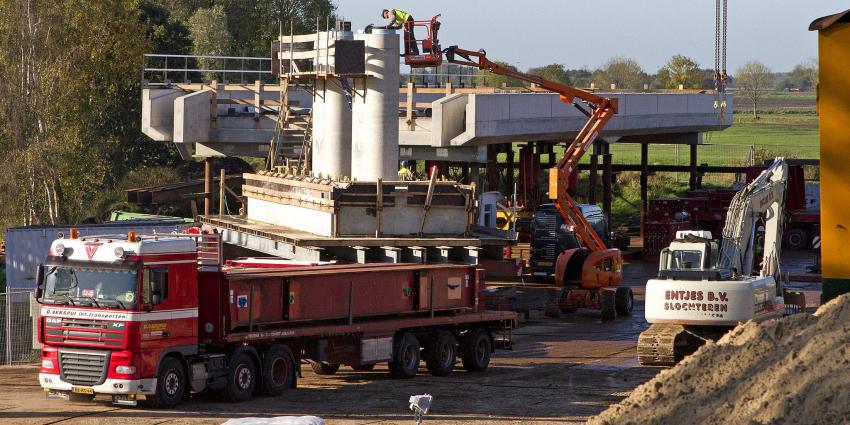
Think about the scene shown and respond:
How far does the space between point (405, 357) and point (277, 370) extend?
312 cm

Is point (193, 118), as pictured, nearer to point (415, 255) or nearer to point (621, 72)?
point (415, 255)

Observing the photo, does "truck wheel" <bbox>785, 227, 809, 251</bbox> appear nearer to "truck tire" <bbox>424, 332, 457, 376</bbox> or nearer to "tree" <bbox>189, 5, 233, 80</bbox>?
"truck tire" <bbox>424, 332, 457, 376</bbox>

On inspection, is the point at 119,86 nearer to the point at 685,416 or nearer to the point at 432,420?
the point at 432,420

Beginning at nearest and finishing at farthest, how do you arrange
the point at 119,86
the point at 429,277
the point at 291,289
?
1. the point at 291,289
2. the point at 429,277
3. the point at 119,86

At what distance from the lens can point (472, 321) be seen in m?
27.0

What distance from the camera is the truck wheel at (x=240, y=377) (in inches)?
890

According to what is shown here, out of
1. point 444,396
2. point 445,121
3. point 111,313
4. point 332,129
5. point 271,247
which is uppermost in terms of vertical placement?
point 445,121

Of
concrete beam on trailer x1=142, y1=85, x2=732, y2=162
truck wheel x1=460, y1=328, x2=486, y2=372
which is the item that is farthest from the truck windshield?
concrete beam on trailer x1=142, y1=85, x2=732, y2=162

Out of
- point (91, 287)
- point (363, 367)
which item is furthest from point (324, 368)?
point (91, 287)

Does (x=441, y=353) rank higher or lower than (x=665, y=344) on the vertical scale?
lower

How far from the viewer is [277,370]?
23516mm

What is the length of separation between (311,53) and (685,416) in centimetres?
2263

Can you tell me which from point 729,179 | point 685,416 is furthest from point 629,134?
point 685,416

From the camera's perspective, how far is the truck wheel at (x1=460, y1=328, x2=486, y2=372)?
1066 inches
